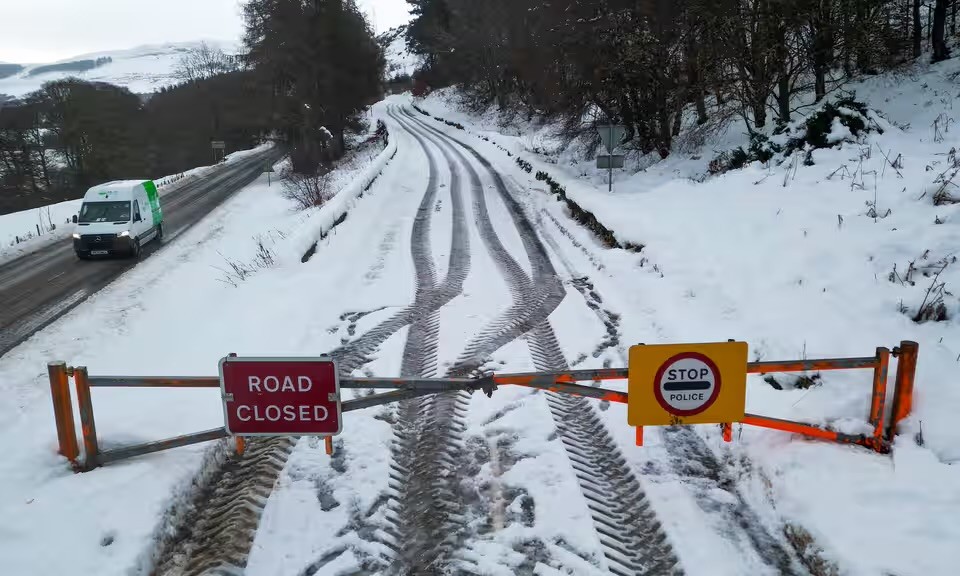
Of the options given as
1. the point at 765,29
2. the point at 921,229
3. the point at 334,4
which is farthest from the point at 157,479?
the point at 334,4

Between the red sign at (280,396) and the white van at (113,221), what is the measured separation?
1584 cm

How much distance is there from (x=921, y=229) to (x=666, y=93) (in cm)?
1362

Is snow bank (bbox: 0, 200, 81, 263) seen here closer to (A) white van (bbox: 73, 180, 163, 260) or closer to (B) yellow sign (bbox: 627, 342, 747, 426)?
(A) white van (bbox: 73, 180, 163, 260)

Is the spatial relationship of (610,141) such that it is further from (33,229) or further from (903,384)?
(33,229)

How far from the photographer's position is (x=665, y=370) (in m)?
5.34

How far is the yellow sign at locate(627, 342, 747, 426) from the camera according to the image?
5.24m

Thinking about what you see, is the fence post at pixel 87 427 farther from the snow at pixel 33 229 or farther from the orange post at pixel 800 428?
the snow at pixel 33 229

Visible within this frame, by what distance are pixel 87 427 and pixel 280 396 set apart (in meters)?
1.89

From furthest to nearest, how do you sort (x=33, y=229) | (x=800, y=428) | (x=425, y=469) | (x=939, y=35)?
(x=33, y=229), (x=939, y=35), (x=425, y=469), (x=800, y=428)

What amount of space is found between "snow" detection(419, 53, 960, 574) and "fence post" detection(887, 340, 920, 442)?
0.16 m

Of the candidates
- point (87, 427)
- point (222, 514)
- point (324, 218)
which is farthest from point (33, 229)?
point (222, 514)

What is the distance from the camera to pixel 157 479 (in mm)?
5492

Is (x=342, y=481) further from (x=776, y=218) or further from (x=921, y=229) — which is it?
(x=776, y=218)

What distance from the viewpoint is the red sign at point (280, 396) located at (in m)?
→ 5.24
